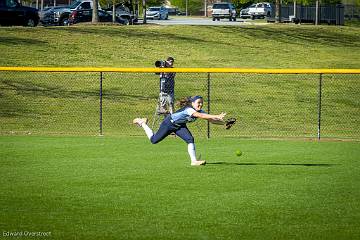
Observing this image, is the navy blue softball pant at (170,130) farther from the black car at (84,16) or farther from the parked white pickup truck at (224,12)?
the parked white pickup truck at (224,12)

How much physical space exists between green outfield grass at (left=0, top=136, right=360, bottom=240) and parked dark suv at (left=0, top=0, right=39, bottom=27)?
27.4 m

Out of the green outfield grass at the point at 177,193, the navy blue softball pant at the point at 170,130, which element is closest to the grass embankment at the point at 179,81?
the green outfield grass at the point at 177,193

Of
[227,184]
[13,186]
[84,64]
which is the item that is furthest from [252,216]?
[84,64]

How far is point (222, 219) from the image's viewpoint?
447 inches

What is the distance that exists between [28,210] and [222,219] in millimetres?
2599

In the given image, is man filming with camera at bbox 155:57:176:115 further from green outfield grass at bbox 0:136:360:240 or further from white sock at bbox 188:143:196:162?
white sock at bbox 188:143:196:162

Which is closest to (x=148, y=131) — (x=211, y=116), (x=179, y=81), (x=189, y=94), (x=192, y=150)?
(x=192, y=150)

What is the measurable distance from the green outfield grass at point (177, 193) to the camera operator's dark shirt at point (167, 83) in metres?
3.87

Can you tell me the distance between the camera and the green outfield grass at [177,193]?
35.5 ft

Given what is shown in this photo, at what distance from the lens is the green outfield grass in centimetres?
1081

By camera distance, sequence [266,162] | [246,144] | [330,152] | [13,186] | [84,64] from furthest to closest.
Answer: [84,64] < [246,144] < [330,152] < [266,162] < [13,186]

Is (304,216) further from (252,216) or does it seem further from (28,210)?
(28,210)

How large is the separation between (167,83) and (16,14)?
81.9 feet

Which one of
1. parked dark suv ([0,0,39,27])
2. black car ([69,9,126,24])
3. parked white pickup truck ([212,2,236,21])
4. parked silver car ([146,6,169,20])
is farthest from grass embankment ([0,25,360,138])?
parked silver car ([146,6,169,20])
